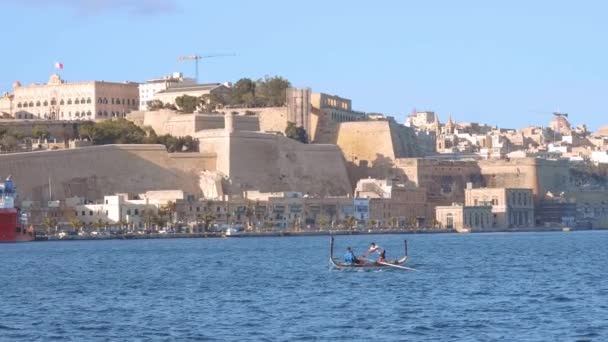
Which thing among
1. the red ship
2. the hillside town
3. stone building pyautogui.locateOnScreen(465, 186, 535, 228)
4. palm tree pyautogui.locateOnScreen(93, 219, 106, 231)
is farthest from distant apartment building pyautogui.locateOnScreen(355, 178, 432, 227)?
the red ship

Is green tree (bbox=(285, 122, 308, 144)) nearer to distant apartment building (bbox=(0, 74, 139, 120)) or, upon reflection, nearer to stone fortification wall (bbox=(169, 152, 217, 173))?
stone fortification wall (bbox=(169, 152, 217, 173))

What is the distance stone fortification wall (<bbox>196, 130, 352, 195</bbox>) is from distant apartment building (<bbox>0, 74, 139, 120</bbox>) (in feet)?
49.3

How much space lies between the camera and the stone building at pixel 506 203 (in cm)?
9912

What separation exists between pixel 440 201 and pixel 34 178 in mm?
28049

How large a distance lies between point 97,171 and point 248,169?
991cm

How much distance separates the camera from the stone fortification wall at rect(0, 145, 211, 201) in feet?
278

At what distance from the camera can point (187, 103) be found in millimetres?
104625

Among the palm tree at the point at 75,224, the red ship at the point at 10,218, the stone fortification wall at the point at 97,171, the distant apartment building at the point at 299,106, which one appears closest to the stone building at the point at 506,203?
Answer: the distant apartment building at the point at 299,106

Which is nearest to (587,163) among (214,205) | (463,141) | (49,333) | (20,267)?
(463,141)

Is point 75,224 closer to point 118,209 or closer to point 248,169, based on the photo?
point 118,209

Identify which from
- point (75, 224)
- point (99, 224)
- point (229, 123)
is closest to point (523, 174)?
point (229, 123)

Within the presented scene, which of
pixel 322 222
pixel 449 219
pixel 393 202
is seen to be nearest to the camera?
→ pixel 322 222

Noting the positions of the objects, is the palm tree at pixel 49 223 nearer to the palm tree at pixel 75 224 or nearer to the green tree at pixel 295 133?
the palm tree at pixel 75 224

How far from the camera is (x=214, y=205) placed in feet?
289
